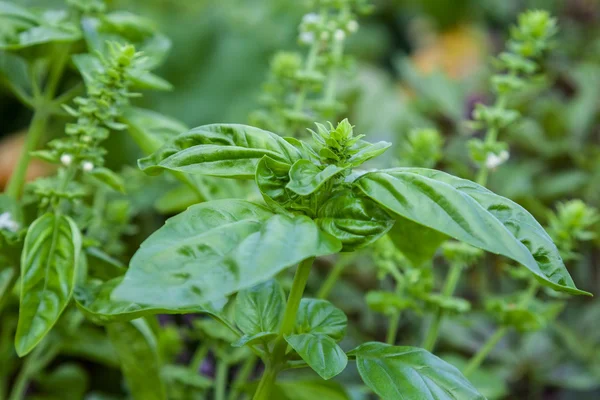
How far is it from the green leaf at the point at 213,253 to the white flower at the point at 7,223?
0.82 feet

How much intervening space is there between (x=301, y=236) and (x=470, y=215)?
3.9 inches

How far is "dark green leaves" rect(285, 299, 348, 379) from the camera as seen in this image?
17.0 inches

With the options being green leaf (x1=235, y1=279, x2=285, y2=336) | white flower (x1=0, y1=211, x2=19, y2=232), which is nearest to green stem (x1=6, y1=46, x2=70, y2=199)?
white flower (x1=0, y1=211, x2=19, y2=232)

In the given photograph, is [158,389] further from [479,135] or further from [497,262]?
[479,135]

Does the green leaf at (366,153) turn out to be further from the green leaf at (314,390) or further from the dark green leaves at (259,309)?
the green leaf at (314,390)

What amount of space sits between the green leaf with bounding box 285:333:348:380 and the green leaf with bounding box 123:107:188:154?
0.86ft

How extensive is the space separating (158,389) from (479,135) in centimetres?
78

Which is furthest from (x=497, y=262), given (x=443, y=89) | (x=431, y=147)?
(x=431, y=147)

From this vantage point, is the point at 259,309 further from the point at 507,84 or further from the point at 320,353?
the point at 507,84

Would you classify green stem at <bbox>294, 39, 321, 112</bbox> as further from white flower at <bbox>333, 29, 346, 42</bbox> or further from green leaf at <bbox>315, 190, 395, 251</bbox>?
green leaf at <bbox>315, 190, 395, 251</bbox>

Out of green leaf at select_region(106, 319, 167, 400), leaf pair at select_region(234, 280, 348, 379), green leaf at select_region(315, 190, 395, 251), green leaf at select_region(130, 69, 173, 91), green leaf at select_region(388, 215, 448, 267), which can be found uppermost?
green leaf at select_region(130, 69, 173, 91)

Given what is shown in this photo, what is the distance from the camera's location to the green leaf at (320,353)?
43 centimetres

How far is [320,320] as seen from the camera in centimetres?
50

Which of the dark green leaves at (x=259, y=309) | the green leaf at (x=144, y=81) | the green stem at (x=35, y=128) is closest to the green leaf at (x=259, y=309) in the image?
the dark green leaves at (x=259, y=309)
